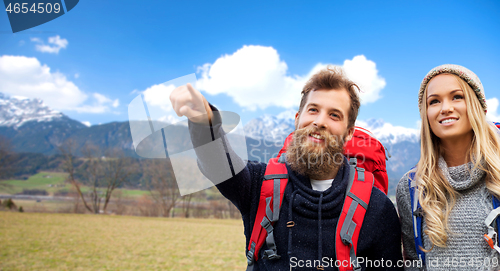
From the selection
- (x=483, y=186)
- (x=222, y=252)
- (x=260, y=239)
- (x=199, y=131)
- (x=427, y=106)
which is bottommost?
(x=222, y=252)

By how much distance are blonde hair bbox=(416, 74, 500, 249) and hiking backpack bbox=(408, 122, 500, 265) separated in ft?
0.16

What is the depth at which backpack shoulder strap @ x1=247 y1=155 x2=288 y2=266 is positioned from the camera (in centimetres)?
195

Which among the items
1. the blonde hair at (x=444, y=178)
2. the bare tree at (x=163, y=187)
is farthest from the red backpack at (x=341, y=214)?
the bare tree at (x=163, y=187)

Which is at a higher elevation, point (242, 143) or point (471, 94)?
point (471, 94)

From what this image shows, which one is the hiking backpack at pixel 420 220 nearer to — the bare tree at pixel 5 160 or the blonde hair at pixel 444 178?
the blonde hair at pixel 444 178

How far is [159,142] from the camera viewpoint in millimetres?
1720

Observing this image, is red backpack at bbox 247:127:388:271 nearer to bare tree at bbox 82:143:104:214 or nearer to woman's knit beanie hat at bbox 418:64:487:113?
woman's knit beanie hat at bbox 418:64:487:113

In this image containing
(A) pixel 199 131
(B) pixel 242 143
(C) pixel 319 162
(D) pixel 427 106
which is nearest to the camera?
(A) pixel 199 131

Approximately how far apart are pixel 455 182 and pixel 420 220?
414 mm

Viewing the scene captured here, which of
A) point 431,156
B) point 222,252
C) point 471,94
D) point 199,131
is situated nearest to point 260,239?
point 199,131

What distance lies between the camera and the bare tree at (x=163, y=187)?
176 ft

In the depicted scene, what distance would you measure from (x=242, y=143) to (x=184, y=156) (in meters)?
0.40

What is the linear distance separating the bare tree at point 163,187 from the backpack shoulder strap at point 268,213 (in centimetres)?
5334

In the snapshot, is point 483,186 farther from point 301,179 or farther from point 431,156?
point 301,179
